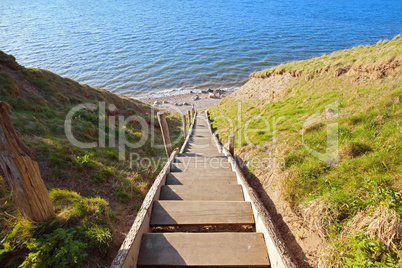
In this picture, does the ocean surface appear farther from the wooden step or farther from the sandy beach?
the wooden step

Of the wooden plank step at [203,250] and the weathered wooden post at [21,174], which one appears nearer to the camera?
the weathered wooden post at [21,174]

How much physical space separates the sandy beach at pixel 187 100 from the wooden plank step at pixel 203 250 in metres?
19.3

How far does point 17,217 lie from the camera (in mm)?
2316

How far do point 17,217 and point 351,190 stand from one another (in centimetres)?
435

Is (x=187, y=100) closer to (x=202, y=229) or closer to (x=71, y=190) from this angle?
(x=71, y=190)

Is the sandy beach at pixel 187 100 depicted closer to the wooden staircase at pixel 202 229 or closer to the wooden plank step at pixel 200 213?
the wooden staircase at pixel 202 229

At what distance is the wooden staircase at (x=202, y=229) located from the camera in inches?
92.0

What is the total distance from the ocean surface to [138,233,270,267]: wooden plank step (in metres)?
24.4

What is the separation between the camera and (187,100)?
24.2 meters

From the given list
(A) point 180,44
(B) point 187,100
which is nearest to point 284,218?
(B) point 187,100

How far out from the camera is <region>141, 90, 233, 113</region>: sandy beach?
22422 millimetres

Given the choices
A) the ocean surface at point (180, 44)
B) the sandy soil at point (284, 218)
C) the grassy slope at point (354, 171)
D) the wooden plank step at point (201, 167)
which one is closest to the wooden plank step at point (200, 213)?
the sandy soil at point (284, 218)

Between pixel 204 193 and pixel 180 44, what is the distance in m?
39.3

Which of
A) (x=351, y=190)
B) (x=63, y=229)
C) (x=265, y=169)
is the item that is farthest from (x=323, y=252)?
(x=63, y=229)
